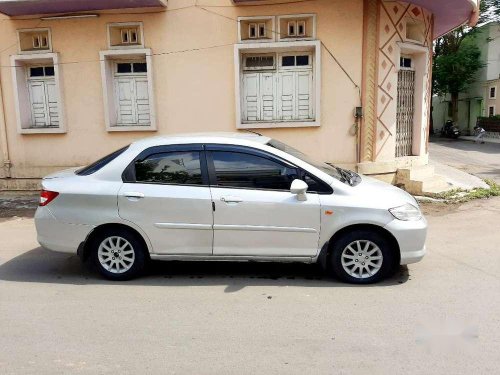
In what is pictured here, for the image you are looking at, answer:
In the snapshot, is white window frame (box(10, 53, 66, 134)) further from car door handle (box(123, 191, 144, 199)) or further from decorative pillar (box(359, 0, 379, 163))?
decorative pillar (box(359, 0, 379, 163))

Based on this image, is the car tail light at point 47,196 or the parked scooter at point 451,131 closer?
the car tail light at point 47,196

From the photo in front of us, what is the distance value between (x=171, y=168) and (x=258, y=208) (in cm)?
106

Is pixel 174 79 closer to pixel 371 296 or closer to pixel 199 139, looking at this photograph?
pixel 199 139

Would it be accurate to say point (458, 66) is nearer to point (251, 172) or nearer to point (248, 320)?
point (251, 172)

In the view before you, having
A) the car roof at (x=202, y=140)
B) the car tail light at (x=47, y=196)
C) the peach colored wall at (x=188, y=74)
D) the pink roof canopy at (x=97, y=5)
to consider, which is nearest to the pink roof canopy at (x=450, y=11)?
the pink roof canopy at (x=97, y=5)

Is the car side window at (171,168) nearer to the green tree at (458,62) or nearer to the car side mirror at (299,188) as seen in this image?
the car side mirror at (299,188)

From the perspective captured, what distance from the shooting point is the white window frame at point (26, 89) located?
9.66 meters

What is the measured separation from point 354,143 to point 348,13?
2.65 meters

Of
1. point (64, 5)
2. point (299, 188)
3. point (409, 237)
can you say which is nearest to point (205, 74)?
point (64, 5)

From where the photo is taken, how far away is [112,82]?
32.3ft

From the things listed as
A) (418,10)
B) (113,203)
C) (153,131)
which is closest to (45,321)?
(113,203)

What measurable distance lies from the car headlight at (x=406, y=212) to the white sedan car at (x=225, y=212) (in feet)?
0.04

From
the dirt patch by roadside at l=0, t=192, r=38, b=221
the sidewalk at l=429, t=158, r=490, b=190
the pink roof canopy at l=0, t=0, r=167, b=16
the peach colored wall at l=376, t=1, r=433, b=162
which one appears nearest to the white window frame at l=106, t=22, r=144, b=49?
the pink roof canopy at l=0, t=0, r=167, b=16

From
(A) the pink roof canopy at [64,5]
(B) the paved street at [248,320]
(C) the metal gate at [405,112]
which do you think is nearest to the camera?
(B) the paved street at [248,320]
